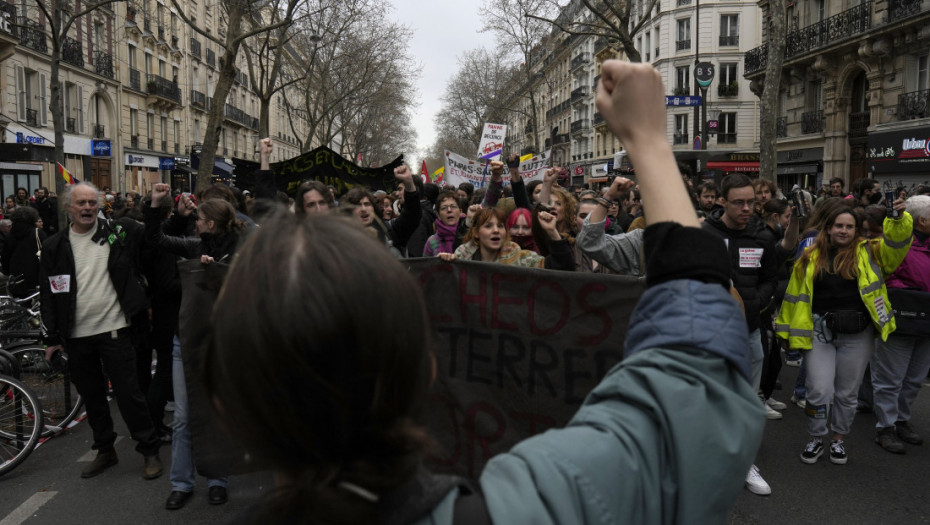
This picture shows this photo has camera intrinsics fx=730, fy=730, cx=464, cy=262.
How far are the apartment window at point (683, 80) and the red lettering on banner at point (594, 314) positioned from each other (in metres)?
45.5

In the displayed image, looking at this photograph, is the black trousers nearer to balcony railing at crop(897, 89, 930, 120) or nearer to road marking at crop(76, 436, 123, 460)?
road marking at crop(76, 436, 123, 460)

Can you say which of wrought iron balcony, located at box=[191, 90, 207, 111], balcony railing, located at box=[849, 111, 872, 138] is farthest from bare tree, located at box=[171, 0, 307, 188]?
wrought iron balcony, located at box=[191, 90, 207, 111]

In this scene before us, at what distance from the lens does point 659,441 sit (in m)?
0.93

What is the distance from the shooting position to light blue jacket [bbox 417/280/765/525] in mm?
873

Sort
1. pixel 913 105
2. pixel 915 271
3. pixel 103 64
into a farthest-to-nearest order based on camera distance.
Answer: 1. pixel 103 64
2. pixel 913 105
3. pixel 915 271

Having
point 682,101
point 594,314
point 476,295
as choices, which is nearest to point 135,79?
point 682,101

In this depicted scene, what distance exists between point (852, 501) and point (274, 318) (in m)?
4.91

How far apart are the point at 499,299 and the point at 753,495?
242 cm

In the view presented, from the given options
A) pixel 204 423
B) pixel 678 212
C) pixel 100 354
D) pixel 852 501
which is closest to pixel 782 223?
pixel 852 501

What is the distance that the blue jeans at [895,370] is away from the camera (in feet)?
18.3

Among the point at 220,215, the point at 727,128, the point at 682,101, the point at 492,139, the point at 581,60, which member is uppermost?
the point at 581,60

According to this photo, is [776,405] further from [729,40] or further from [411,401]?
[729,40]

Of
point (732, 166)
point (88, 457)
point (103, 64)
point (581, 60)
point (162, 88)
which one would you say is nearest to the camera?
point (88, 457)

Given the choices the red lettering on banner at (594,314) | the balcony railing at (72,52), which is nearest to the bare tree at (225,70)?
the red lettering on banner at (594,314)
